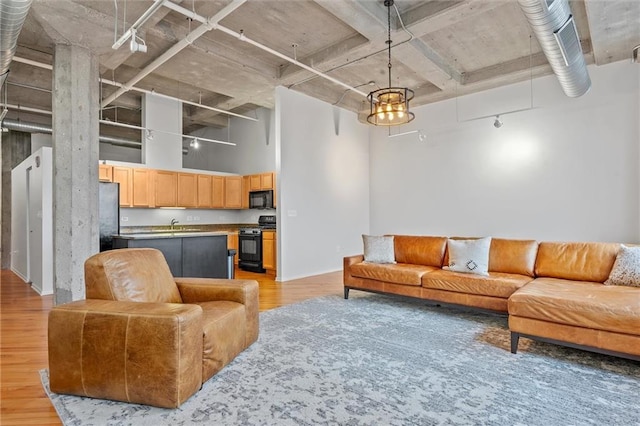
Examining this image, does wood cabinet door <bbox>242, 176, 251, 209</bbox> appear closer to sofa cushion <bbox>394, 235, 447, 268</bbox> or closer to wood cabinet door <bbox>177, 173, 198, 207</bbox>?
wood cabinet door <bbox>177, 173, 198, 207</bbox>

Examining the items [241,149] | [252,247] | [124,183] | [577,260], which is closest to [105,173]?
[124,183]

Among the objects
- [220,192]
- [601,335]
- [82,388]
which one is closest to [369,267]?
[601,335]

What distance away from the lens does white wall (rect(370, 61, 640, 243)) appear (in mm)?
5277

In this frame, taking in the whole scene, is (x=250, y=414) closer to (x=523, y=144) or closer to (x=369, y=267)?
(x=369, y=267)

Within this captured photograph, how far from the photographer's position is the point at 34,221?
19.6 ft

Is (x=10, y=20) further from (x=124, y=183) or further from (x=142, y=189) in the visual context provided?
(x=142, y=189)

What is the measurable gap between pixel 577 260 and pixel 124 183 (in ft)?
24.0

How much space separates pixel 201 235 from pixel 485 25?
4.96m

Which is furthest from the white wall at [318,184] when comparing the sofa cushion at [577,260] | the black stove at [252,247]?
the sofa cushion at [577,260]

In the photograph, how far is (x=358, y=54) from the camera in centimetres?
509

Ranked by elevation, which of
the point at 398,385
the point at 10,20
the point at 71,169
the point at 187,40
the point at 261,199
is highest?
the point at 187,40

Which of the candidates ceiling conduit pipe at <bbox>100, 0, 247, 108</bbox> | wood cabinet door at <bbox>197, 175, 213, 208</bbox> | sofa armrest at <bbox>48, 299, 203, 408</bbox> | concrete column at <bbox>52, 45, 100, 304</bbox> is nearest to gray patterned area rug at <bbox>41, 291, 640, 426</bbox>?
sofa armrest at <bbox>48, 299, 203, 408</bbox>

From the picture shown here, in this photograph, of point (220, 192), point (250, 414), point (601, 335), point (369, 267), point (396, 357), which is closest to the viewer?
point (250, 414)

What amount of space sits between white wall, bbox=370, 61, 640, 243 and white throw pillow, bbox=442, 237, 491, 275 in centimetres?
256
